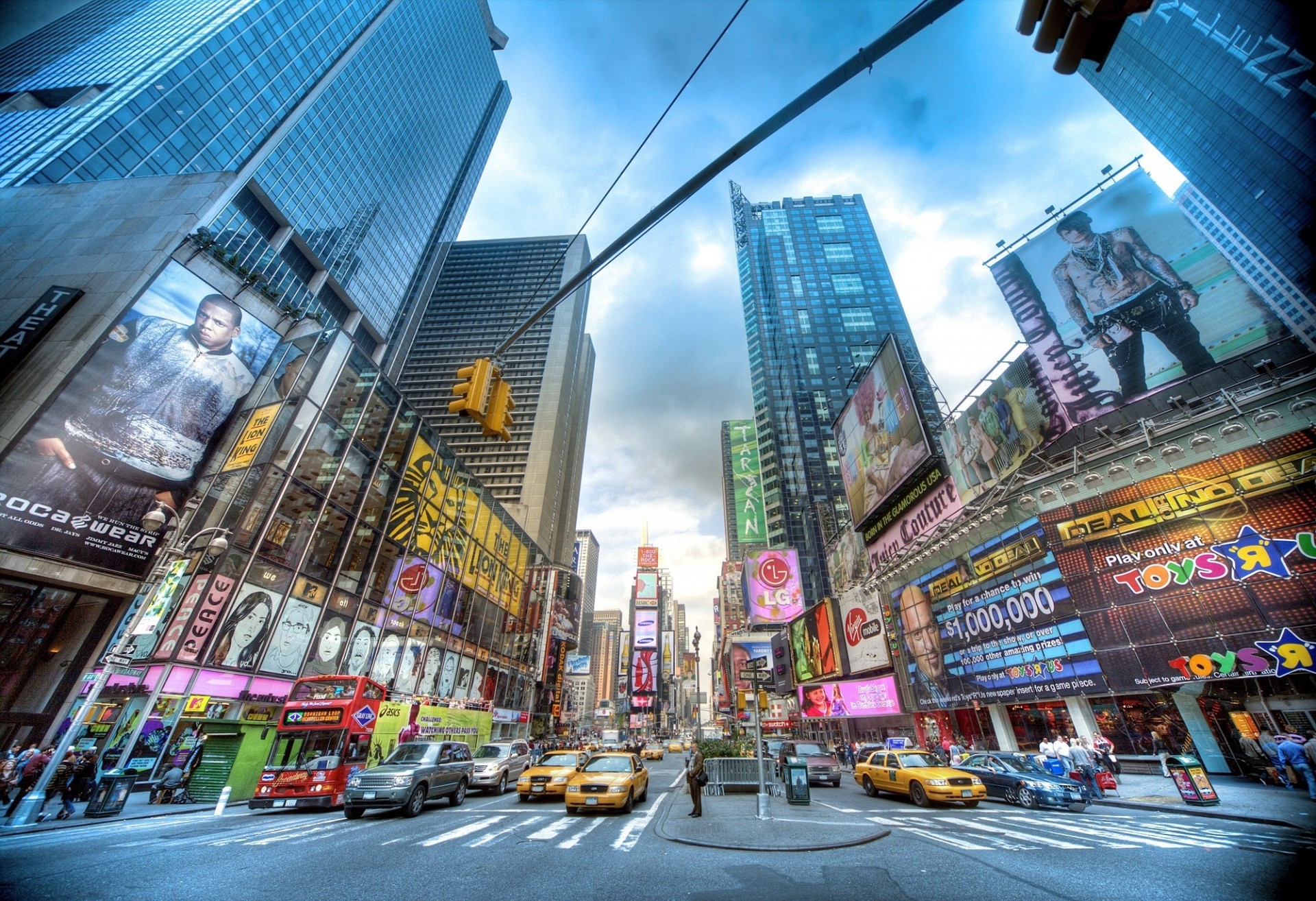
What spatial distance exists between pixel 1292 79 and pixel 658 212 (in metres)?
68.0

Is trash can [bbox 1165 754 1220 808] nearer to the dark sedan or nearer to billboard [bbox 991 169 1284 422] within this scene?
the dark sedan

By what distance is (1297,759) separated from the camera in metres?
12.7

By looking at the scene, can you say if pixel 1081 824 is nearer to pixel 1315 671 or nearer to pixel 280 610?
pixel 1315 671

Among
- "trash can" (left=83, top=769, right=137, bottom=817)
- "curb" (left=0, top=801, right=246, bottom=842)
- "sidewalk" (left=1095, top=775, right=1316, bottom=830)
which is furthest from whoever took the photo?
"trash can" (left=83, top=769, right=137, bottom=817)

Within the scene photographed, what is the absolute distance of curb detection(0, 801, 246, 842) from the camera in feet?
33.9

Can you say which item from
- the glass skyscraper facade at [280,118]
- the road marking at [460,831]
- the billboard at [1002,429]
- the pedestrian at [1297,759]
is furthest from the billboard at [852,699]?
the glass skyscraper facade at [280,118]

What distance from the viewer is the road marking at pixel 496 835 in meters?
8.73

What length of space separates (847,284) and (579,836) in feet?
345

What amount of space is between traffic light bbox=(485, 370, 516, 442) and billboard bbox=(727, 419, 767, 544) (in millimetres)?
66501

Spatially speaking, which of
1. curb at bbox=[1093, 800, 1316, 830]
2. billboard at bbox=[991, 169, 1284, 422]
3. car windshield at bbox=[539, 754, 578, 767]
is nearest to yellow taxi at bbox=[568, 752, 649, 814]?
car windshield at bbox=[539, 754, 578, 767]

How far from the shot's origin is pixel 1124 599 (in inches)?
810

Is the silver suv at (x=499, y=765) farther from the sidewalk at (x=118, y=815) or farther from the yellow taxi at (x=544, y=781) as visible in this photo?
the sidewalk at (x=118, y=815)

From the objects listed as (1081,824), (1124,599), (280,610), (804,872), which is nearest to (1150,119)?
(1124,599)

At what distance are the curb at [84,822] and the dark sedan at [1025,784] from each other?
2365 centimetres
